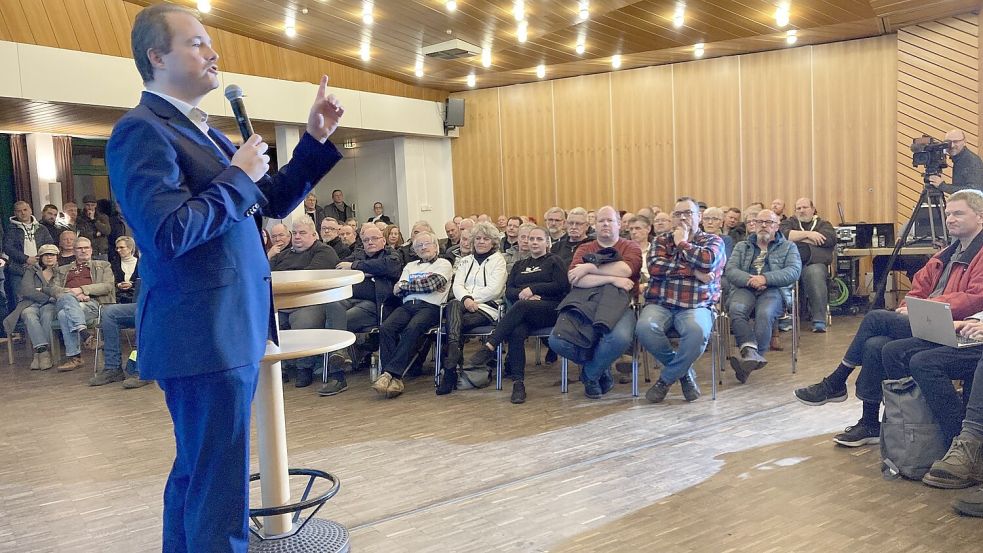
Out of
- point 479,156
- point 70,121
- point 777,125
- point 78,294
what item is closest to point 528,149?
point 479,156

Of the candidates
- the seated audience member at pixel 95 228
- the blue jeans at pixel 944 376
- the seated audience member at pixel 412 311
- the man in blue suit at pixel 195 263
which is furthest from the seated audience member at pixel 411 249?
the seated audience member at pixel 95 228

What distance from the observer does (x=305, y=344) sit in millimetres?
2168

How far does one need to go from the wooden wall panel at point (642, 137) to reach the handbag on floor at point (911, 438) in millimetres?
7657

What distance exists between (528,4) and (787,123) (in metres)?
4.10

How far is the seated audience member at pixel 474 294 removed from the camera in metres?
5.03

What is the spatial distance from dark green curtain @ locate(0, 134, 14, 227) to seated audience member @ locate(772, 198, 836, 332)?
9970 millimetres

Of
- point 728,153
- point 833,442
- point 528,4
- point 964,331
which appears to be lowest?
point 833,442

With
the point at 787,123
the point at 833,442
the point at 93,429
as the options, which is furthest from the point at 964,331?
the point at 787,123

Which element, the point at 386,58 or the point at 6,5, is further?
the point at 386,58

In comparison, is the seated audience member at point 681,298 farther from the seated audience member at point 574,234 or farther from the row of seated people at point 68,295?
the row of seated people at point 68,295

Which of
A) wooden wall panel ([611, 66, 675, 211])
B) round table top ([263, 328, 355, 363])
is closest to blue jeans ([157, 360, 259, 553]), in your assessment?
round table top ([263, 328, 355, 363])

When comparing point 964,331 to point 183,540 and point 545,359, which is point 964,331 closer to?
point 183,540

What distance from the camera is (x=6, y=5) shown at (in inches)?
282

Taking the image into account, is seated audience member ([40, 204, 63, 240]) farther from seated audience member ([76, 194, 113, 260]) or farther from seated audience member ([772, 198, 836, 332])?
seated audience member ([772, 198, 836, 332])
